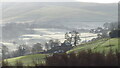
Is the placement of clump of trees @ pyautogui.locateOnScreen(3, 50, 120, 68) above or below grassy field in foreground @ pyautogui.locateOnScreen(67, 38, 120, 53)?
above

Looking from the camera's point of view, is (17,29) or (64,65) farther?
(17,29)

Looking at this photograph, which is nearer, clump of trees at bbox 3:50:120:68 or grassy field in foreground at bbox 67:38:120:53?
clump of trees at bbox 3:50:120:68

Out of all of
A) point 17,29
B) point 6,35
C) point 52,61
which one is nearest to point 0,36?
point 6,35

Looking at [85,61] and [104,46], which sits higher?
[85,61]

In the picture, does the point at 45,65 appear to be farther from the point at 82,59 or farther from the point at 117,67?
the point at 117,67

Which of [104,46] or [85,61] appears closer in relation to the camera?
[85,61]

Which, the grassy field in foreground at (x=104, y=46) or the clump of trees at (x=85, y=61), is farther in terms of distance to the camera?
the grassy field in foreground at (x=104, y=46)

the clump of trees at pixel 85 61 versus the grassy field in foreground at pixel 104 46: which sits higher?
the clump of trees at pixel 85 61

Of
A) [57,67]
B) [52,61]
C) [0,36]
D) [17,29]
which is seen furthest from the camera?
[17,29]

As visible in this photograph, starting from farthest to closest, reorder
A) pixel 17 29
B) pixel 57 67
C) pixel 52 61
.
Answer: pixel 17 29 → pixel 52 61 → pixel 57 67
